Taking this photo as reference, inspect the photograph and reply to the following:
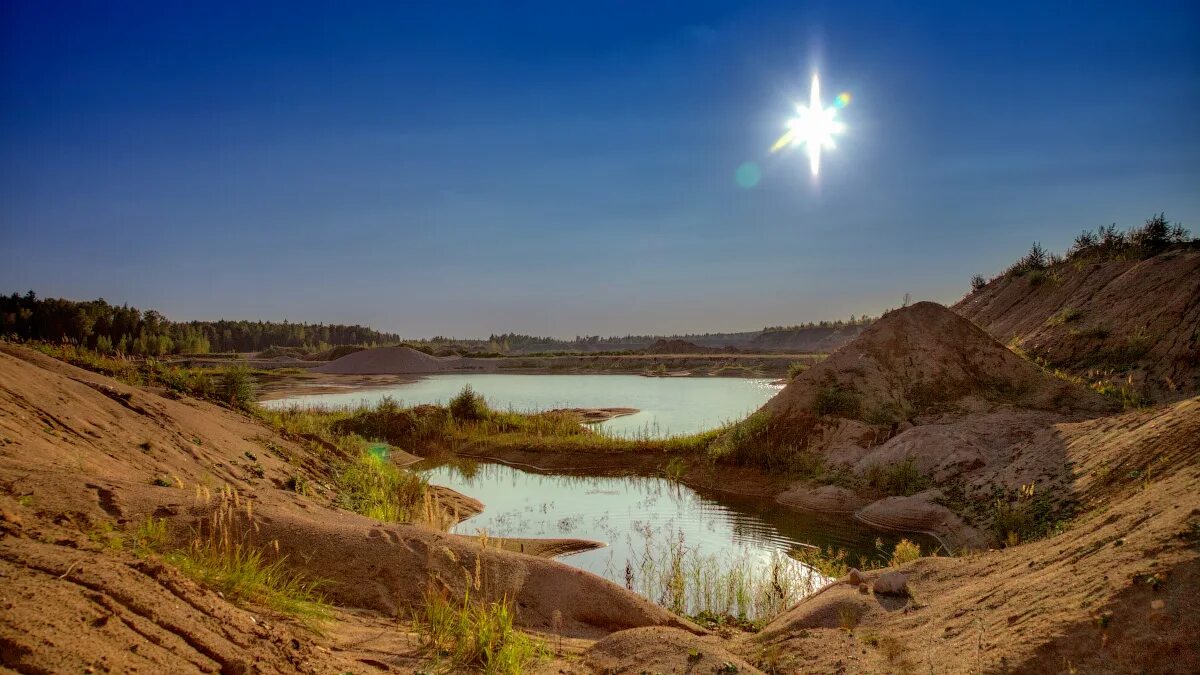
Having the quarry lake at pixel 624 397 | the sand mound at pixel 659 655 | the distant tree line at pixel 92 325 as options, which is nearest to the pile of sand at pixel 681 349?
the quarry lake at pixel 624 397

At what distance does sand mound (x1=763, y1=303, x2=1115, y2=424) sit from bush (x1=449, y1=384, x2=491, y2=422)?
392 inches

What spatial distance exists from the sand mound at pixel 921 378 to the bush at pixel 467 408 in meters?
9.97

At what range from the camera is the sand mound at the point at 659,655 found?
184 inches

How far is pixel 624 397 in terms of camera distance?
35.6m

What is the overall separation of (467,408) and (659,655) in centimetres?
1839

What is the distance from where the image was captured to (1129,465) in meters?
8.39

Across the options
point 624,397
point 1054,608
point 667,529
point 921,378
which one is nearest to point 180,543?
point 1054,608

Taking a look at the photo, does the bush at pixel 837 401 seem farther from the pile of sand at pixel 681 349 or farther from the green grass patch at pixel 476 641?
the pile of sand at pixel 681 349

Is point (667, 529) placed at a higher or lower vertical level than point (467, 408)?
lower

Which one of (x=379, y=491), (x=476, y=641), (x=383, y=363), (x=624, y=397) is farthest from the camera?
(x=383, y=363)

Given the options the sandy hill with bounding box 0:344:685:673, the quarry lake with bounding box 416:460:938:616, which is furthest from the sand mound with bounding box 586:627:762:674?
the quarry lake with bounding box 416:460:938:616

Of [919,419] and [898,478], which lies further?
[919,419]

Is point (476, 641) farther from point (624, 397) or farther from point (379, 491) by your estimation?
point (624, 397)

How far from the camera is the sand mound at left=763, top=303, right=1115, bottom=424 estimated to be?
16.0 metres
